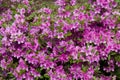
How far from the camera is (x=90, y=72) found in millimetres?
4348

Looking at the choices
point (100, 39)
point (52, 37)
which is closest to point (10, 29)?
point (52, 37)

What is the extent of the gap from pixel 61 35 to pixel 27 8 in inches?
35.9

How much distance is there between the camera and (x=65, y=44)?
4.36 meters

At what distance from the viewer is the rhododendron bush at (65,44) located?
14.3 ft

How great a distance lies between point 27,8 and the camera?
5.04 m

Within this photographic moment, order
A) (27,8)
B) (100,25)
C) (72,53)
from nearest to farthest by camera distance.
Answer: (72,53) < (100,25) < (27,8)

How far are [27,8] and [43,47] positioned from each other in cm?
77

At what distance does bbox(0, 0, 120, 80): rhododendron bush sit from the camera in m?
4.34

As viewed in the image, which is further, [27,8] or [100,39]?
[27,8]

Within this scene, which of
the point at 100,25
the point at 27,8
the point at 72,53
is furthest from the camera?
the point at 27,8

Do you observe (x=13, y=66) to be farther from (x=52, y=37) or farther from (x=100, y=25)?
(x=100, y=25)

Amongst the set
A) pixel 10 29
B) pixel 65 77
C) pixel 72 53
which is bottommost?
pixel 65 77

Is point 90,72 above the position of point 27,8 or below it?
below

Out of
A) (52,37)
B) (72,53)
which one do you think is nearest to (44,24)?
(52,37)
